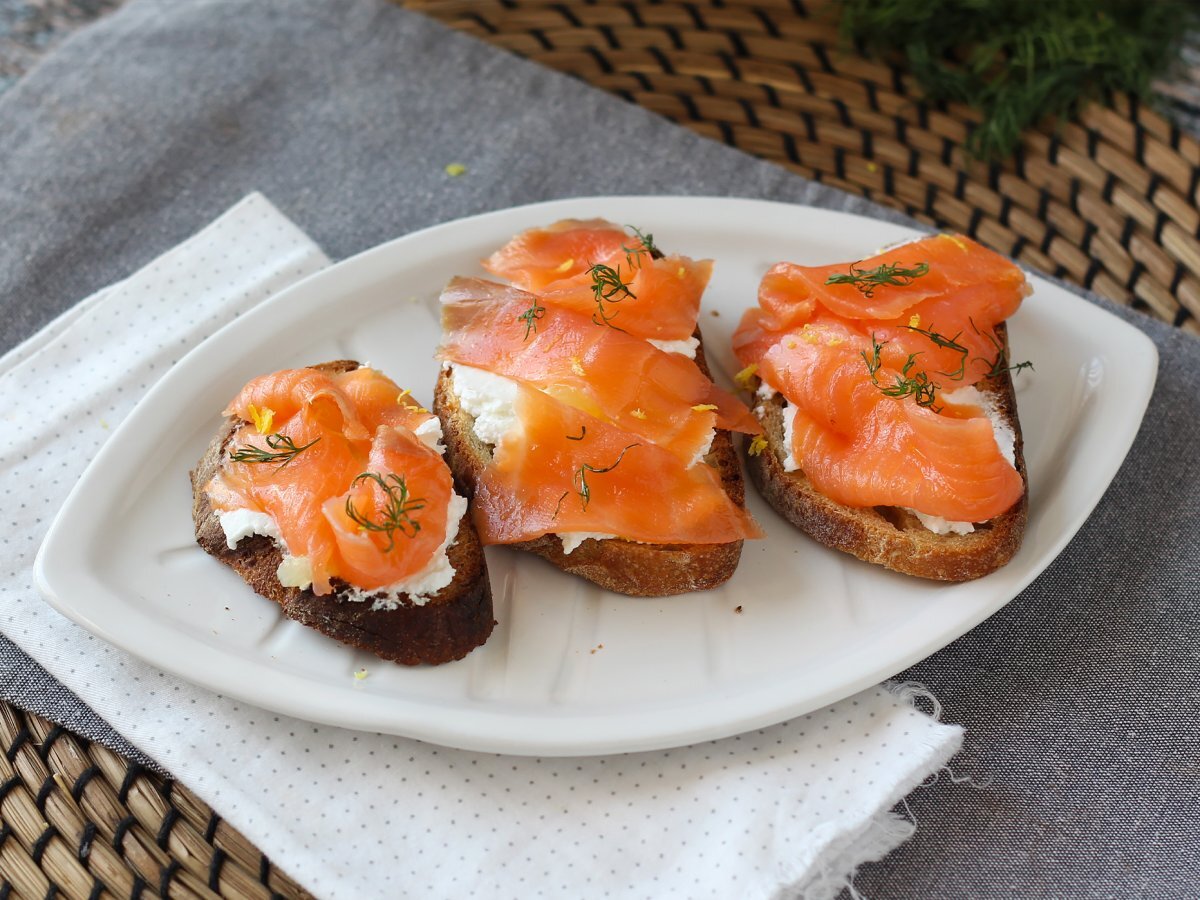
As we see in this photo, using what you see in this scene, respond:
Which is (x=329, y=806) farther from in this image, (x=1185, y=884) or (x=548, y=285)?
(x=1185, y=884)

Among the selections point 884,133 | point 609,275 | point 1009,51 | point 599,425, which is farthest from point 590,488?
point 1009,51

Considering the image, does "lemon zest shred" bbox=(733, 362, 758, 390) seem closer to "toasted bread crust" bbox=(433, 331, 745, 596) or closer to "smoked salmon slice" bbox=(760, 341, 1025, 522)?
"smoked salmon slice" bbox=(760, 341, 1025, 522)

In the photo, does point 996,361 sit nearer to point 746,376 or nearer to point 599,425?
point 746,376

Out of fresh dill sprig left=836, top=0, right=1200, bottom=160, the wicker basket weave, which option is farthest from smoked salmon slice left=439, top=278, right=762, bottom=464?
fresh dill sprig left=836, top=0, right=1200, bottom=160

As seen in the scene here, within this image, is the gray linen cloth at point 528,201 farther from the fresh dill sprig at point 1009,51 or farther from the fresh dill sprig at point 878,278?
the fresh dill sprig at point 878,278

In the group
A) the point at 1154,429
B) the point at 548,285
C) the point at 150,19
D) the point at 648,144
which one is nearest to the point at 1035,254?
the point at 1154,429
